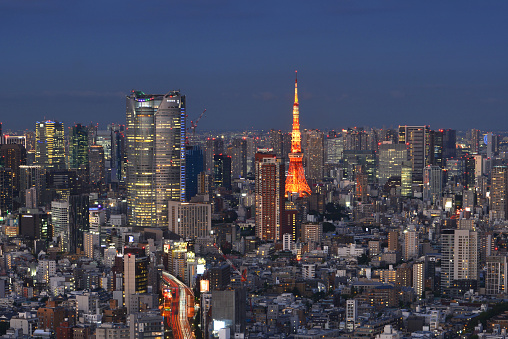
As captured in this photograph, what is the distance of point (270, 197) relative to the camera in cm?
4034

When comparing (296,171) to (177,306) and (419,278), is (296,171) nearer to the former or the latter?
(419,278)

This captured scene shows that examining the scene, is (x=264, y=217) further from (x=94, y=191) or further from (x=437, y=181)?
(x=437, y=181)

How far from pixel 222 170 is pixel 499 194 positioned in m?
14.5

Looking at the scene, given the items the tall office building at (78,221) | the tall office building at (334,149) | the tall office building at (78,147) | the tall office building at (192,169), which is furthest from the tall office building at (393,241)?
the tall office building at (334,149)

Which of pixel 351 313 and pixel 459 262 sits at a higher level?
pixel 459 262

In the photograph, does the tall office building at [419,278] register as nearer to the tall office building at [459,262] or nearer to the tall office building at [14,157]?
→ the tall office building at [459,262]

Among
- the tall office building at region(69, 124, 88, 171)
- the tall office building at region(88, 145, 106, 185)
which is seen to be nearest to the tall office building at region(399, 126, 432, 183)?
the tall office building at region(88, 145, 106, 185)

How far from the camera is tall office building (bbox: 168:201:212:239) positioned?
Result: 122ft

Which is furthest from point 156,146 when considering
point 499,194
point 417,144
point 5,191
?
point 417,144

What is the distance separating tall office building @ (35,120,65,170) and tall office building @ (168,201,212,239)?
53.7 ft

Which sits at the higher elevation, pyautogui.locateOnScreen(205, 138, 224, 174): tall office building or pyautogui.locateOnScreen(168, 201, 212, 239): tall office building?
pyautogui.locateOnScreen(205, 138, 224, 174): tall office building

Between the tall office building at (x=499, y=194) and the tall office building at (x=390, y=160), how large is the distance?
43.0 feet

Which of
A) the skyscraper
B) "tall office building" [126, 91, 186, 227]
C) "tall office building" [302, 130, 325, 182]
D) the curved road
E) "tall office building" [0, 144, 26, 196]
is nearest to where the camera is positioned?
the curved road

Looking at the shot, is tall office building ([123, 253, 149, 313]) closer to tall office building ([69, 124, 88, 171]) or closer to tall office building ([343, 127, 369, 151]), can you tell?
tall office building ([69, 124, 88, 171])
